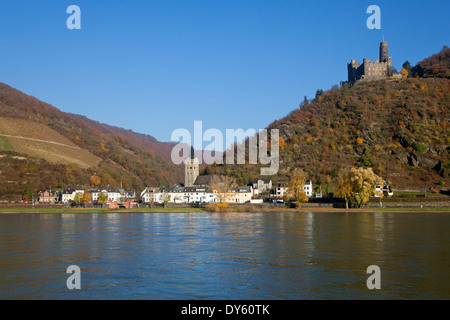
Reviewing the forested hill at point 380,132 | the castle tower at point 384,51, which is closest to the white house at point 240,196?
the forested hill at point 380,132

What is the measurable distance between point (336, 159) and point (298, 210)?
4772 centimetres

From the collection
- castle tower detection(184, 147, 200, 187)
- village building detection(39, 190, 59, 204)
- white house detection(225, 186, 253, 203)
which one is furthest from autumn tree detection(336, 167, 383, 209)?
village building detection(39, 190, 59, 204)

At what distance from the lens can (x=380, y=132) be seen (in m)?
134

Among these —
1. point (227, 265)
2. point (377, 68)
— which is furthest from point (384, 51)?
point (227, 265)

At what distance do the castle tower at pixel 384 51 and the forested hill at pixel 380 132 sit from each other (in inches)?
508

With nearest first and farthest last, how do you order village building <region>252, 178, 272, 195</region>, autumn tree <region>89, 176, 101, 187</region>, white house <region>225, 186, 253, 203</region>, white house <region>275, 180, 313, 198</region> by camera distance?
1. white house <region>225, 186, 253, 203</region>
2. white house <region>275, 180, 313, 198</region>
3. village building <region>252, 178, 272, 195</region>
4. autumn tree <region>89, 176, 101, 187</region>

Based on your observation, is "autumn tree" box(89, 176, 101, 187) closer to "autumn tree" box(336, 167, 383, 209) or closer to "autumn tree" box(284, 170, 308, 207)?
"autumn tree" box(284, 170, 308, 207)

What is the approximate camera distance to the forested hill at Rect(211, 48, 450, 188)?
112 meters

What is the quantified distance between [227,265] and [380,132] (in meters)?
122

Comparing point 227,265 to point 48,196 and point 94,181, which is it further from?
point 94,181

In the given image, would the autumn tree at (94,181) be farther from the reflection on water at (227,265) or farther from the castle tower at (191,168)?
the reflection on water at (227,265)

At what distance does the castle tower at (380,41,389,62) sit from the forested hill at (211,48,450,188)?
42.3 ft
